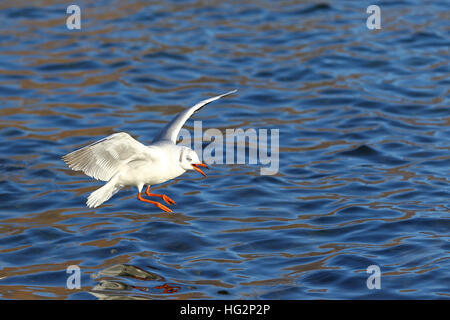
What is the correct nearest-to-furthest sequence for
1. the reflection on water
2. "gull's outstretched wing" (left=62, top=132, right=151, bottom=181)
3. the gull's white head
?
"gull's outstretched wing" (left=62, top=132, right=151, bottom=181) → the gull's white head → the reflection on water

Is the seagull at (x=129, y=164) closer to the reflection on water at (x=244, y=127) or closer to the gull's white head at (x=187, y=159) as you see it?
the gull's white head at (x=187, y=159)

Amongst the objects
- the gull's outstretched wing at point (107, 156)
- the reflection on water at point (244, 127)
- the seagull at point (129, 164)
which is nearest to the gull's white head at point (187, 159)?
the seagull at point (129, 164)

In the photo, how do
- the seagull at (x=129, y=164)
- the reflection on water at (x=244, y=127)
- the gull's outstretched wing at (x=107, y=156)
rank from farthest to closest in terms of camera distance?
the reflection on water at (x=244, y=127) < the seagull at (x=129, y=164) < the gull's outstretched wing at (x=107, y=156)

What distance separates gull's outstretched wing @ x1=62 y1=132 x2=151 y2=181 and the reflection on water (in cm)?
121

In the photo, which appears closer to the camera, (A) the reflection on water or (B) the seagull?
(B) the seagull

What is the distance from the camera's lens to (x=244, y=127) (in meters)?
13.8

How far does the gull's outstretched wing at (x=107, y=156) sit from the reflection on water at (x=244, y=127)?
121 centimetres

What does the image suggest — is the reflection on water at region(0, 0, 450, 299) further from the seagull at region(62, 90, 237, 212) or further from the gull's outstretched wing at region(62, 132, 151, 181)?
the gull's outstretched wing at region(62, 132, 151, 181)

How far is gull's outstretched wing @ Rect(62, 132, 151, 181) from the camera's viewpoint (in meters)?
8.77

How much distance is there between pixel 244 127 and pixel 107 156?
4.84 meters

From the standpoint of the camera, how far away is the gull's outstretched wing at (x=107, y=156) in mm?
8773

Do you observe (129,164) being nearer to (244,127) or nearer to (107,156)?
(107,156)

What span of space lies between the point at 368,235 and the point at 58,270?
145 inches

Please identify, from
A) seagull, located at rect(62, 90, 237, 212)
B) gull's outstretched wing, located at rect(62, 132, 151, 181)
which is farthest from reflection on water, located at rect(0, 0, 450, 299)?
gull's outstretched wing, located at rect(62, 132, 151, 181)
